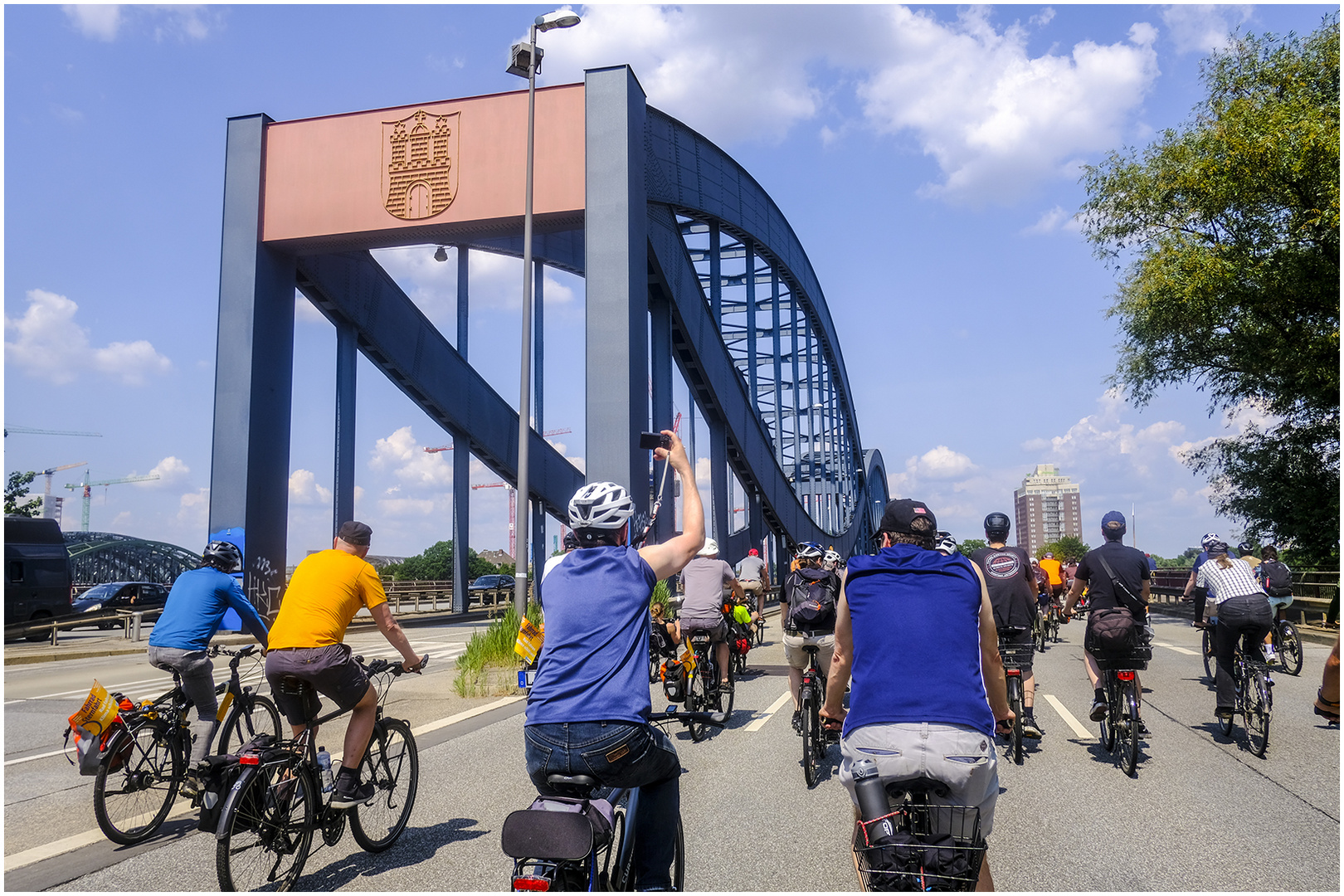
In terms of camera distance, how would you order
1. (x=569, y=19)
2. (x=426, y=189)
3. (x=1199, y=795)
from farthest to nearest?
(x=426, y=189) < (x=569, y=19) < (x=1199, y=795)

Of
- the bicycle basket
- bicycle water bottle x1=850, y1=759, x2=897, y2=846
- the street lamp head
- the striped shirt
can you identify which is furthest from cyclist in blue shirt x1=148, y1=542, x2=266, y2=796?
the street lamp head

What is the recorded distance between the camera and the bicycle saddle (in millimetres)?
2924

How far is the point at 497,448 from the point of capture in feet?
108

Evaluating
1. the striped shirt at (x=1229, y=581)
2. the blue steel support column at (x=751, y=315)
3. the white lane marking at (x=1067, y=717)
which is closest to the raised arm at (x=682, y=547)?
the white lane marking at (x=1067, y=717)

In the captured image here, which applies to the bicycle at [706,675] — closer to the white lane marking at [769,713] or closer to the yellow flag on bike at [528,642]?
the white lane marking at [769,713]

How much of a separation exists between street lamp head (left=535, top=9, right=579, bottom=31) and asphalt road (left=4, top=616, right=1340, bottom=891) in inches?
415

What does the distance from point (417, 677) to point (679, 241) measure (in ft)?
58.6

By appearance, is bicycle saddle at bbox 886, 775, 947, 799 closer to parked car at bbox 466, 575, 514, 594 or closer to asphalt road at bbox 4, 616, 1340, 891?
asphalt road at bbox 4, 616, 1340, 891

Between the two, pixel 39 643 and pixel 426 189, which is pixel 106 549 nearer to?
pixel 39 643

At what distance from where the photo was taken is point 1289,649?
42.3 feet

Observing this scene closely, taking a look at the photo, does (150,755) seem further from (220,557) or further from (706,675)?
(706,675)

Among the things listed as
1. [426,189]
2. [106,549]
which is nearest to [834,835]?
[426,189]

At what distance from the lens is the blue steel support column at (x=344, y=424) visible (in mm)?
26031

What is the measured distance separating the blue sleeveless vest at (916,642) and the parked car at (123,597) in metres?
29.7
